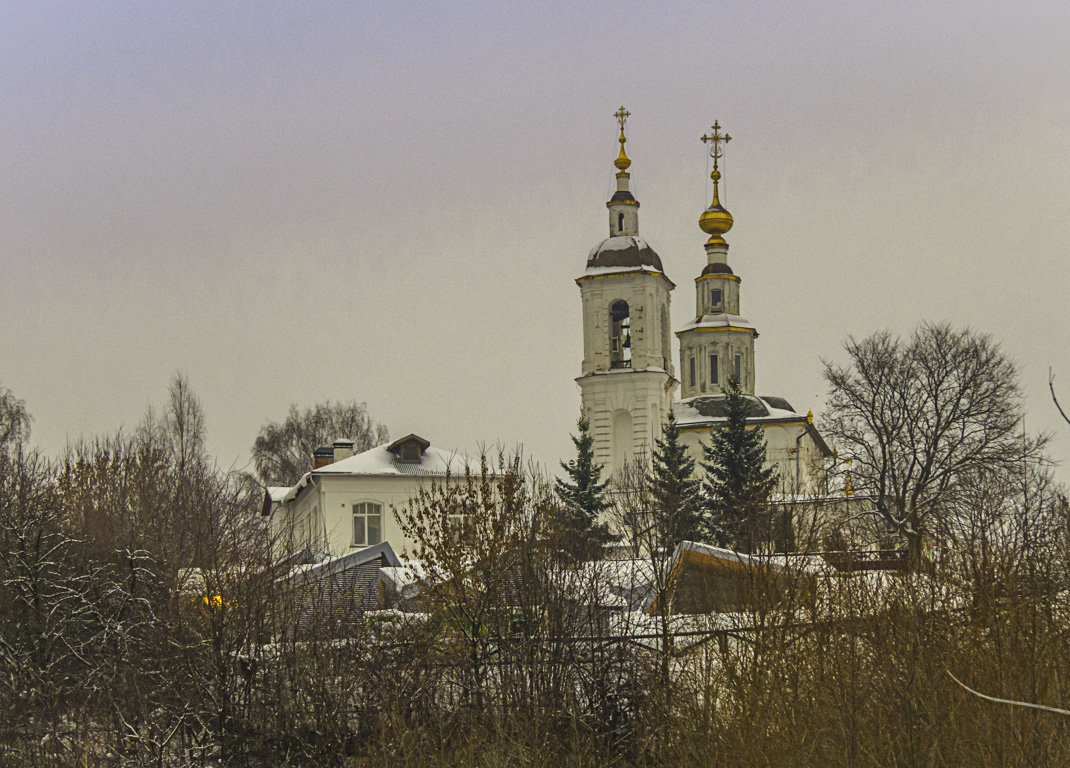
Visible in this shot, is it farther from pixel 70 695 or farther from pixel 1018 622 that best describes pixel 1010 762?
pixel 70 695

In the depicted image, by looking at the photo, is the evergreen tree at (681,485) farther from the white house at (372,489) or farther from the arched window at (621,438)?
the white house at (372,489)

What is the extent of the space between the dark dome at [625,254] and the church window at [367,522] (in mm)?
12250

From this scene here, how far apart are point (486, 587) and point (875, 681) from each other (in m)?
6.98

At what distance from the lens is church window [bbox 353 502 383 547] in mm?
44375

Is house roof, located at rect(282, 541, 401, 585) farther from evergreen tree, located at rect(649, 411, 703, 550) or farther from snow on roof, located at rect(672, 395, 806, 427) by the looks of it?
snow on roof, located at rect(672, 395, 806, 427)

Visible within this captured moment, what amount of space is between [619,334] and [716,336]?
779 cm

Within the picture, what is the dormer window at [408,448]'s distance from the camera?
45.5m

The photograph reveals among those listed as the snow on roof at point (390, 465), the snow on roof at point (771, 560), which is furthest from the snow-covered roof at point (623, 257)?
the snow on roof at point (771, 560)

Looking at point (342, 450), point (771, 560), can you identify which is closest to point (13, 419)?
point (342, 450)

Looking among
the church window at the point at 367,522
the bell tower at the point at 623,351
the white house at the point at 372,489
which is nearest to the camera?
the white house at the point at 372,489

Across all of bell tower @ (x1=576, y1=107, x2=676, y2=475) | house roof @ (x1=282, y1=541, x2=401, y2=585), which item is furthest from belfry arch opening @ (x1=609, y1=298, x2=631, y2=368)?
house roof @ (x1=282, y1=541, x2=401, y2=585)

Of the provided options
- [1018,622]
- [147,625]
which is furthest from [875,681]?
[147,625]

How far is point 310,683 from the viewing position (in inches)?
699

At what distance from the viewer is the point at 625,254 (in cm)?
5003
